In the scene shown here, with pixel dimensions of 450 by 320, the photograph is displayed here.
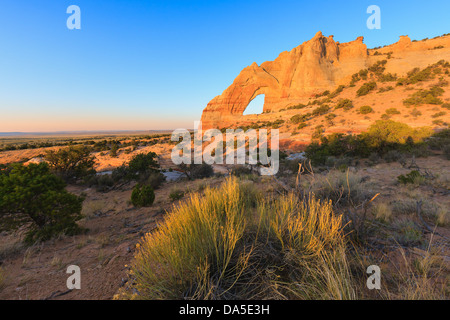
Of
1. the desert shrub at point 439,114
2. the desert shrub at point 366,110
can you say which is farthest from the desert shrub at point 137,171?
the desert shrub at point 439,114

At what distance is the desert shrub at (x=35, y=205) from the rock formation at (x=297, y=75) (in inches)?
1463

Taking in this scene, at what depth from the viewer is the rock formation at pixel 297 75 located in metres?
38.2

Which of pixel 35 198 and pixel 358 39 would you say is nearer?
pixel 35 198

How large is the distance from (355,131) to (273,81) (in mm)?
29603

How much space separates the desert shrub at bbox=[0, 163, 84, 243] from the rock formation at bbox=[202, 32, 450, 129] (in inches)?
1463

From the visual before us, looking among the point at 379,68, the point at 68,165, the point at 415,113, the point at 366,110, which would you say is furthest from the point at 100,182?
the point at 379,68

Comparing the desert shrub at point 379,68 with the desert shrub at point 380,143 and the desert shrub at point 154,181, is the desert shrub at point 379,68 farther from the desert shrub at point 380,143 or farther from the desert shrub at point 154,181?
the desert shrub at point 154,181

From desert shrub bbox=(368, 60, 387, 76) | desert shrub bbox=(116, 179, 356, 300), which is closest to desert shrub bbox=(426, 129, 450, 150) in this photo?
desert shrub bbox=(116, 179, 356, 300)

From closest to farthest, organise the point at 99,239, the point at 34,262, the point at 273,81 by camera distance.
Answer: the point at 34,262
the point at 99,239
the point at 273,81

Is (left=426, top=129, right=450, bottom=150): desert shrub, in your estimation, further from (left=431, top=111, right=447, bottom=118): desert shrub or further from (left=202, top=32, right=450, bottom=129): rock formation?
(left=202, top=32, right=450, bottom=129): rock formation
